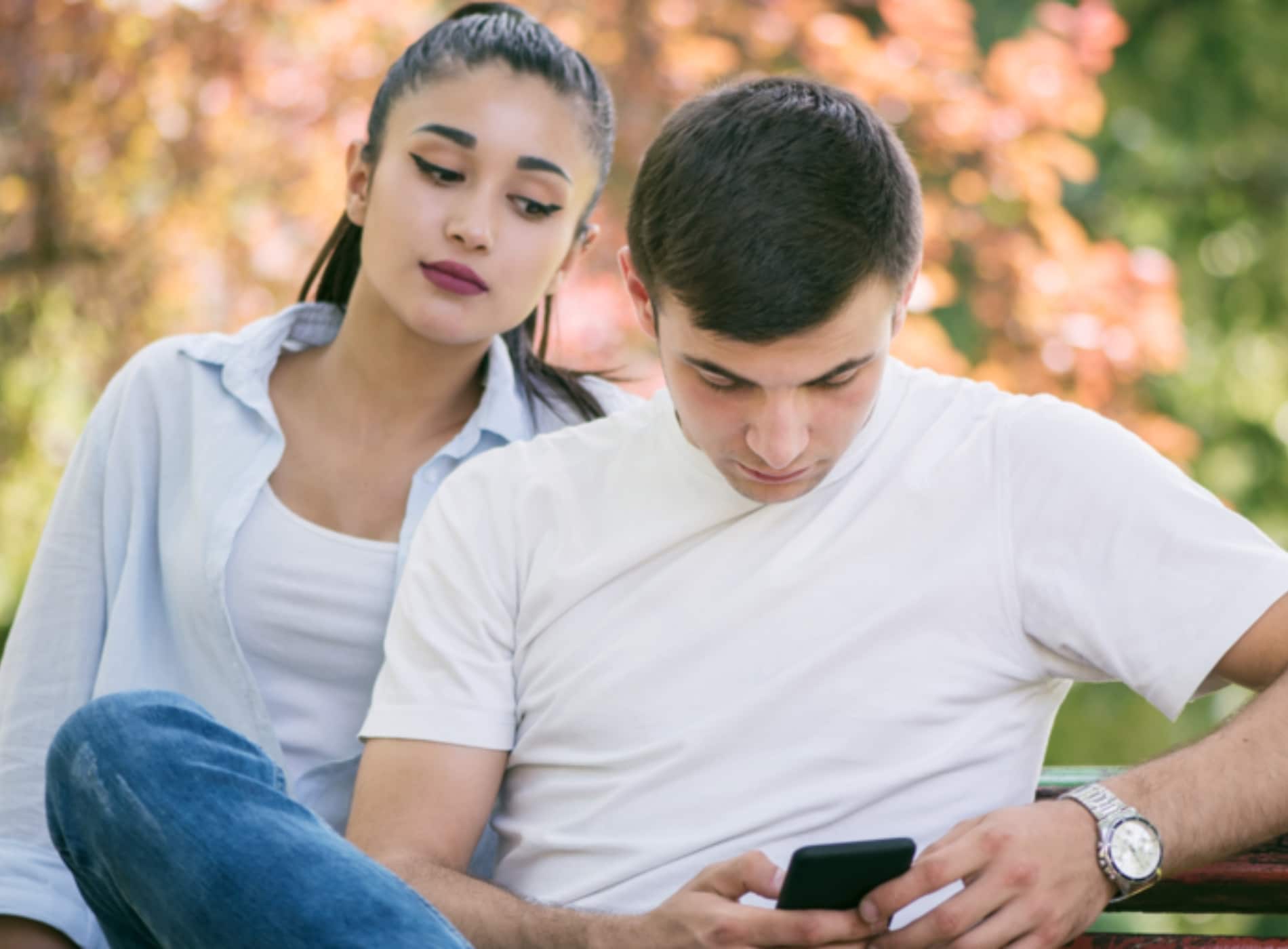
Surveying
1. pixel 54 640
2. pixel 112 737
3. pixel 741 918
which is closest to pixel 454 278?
pixel 54 640

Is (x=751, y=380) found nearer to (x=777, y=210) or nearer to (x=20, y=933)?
(x=777, y=210)

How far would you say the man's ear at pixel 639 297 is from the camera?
1.89 m

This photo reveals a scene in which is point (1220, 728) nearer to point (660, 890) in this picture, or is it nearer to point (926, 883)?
point (926, 883)

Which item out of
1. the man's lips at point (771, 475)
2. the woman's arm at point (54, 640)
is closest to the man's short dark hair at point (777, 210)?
the man's lips at point (771, 475)

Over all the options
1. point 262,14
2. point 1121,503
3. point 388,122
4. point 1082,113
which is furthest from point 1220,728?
point 262,14

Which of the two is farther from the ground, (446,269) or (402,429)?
(446,269)

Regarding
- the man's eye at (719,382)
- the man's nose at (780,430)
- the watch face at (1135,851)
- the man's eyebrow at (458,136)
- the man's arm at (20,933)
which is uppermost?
the man's eyebrow at (458,136)

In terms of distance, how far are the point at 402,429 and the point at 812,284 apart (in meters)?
0.95

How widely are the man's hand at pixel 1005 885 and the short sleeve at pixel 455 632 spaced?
57 cm

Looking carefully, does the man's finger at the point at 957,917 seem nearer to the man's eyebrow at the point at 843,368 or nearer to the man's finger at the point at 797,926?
the man's finger at the point at 797,926

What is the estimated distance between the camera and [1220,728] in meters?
1.68

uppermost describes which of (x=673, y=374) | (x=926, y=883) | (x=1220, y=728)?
(x=673, y=374)

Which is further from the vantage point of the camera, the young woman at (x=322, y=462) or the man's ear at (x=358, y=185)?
the man's ear at (x=358, y=185)

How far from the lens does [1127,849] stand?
161 cm
